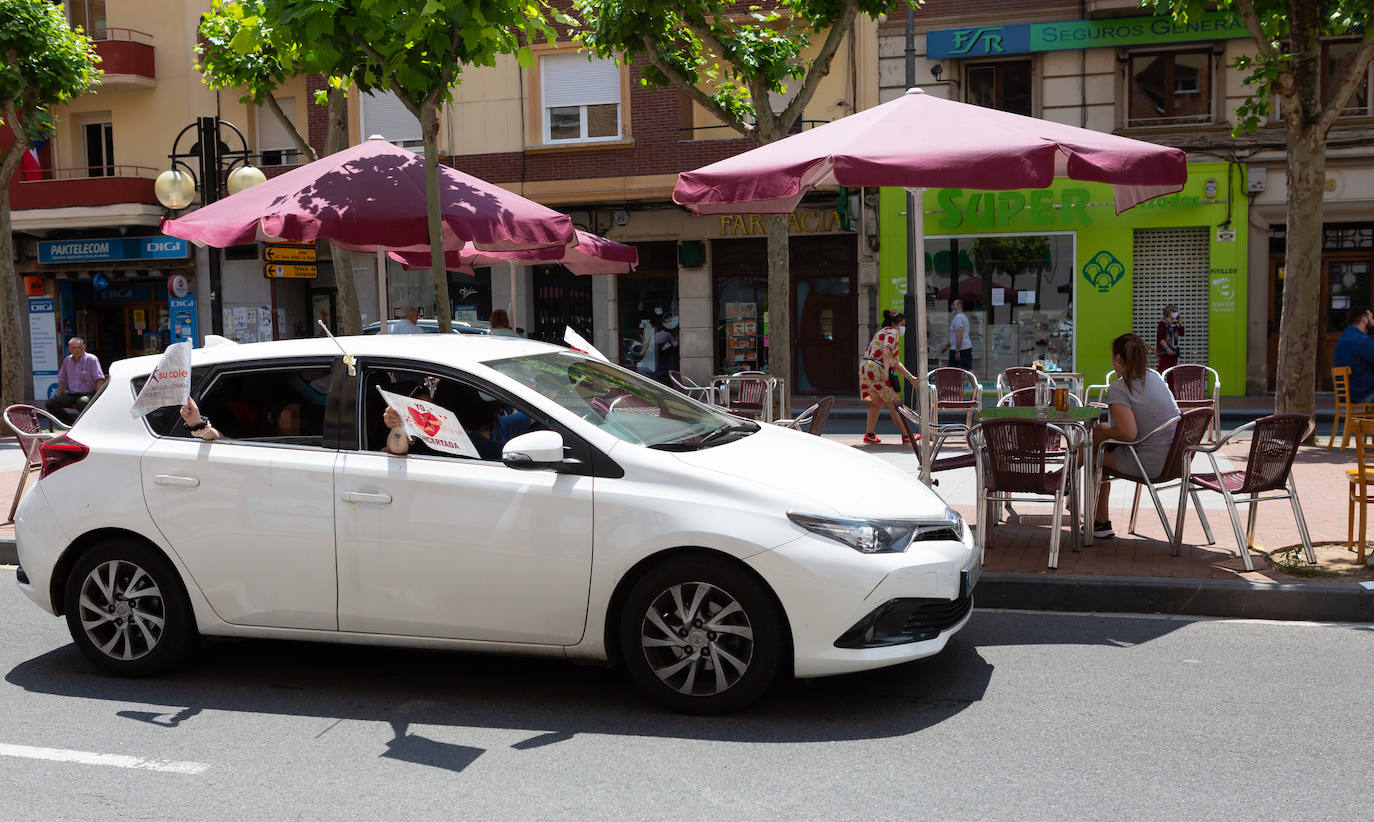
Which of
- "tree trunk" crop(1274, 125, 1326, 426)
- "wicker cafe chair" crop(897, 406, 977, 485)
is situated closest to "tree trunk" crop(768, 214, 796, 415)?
"wicker cafe chair" crop(897, 406, 977, 485)

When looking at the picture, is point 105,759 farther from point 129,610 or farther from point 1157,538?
point 1157,538

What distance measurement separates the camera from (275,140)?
86.9ft

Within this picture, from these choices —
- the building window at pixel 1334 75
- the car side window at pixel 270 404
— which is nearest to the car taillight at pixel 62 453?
the car side window at pixel 270 404

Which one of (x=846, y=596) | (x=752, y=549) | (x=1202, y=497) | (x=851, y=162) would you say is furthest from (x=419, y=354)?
(x=1202, y=497)

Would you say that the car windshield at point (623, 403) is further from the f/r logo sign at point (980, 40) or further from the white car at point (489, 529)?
the f/r logo sign at point (980, 40)

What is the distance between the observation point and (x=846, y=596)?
4770 millimetres

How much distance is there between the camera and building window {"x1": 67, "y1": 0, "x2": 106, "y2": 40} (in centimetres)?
2731

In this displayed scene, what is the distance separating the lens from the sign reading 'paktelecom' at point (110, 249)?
26.7m

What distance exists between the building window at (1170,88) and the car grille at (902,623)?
1848cm

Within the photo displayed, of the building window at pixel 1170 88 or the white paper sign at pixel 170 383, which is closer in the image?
the white paper sign at pixel 170 383

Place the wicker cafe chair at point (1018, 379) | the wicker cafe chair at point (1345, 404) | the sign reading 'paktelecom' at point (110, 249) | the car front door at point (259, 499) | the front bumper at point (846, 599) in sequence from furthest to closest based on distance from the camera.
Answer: the sign reading 'paktelecom' at point (110, 249) < the wicker cafe chair at point (1018, 379) < the wicker cafe chair at point (1345, 404) < the car front door at point (259, 499) < the front bumper at point (846, 599)

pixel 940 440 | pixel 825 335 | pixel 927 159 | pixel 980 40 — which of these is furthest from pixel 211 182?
pixel 980 40

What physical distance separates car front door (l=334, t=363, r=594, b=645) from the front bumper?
2.70 feet

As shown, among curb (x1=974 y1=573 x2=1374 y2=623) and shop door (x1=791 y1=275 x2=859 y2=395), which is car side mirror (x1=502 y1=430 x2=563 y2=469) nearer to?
curb (x1=974 y1=573 x2=1374 y2=623)
